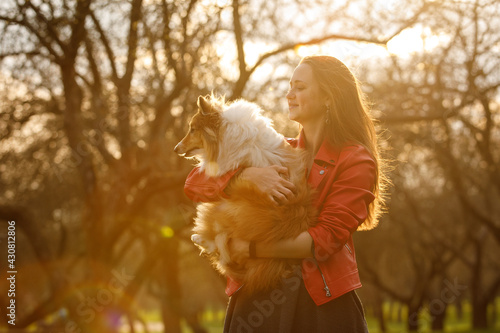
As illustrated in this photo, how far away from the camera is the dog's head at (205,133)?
149 inches

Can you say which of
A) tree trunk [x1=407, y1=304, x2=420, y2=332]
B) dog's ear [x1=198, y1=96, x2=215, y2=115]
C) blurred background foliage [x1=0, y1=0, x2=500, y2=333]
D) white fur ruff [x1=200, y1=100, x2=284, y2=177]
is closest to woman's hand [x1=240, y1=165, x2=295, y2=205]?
white fur ruff [x1=200, y1=100, x2=284, y2=177]

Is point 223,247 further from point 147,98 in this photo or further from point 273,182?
point 147,98

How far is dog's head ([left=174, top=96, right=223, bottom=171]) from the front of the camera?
149 inches

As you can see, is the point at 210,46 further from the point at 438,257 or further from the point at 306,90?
the point at 438,257

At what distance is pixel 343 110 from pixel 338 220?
708 millimetres

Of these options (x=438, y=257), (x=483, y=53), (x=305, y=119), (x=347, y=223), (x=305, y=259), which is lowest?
(x=438, y=257)

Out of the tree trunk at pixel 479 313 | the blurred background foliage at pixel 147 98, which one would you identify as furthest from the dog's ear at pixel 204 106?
the tree trunk at pixel 479 313

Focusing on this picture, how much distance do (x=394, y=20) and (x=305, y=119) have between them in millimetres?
6931

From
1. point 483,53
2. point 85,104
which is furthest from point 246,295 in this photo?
point 85,104

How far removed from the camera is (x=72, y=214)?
55.3ft

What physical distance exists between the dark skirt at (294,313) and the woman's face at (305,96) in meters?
0.99

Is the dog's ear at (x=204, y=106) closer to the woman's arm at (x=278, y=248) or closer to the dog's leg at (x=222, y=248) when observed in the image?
the dog's leg at (x=222, y=248)

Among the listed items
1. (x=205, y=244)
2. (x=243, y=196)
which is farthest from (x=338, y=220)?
(x=205, y=244)

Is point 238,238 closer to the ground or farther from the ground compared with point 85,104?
closer to the ground
